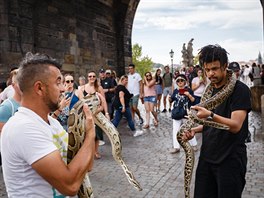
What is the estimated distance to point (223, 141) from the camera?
2.88 meters

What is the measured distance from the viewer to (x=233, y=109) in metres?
2.81

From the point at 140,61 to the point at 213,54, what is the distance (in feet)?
225

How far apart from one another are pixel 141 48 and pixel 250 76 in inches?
1806

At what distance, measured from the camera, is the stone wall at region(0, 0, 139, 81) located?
10.6 m

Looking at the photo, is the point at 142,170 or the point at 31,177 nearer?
the point at 31,177

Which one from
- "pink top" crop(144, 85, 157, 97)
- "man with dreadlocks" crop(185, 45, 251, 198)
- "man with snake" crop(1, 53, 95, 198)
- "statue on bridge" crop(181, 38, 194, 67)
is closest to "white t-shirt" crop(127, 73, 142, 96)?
"pink top" crop(144, 85, 157, 97)

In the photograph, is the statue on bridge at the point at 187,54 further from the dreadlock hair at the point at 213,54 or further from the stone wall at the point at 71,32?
the dreadlock hair at the point at 213,54

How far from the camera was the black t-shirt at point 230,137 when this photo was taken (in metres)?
2.82

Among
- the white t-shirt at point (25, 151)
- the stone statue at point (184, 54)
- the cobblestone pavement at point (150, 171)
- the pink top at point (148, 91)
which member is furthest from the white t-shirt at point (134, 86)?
the stone statue at point (184, 54)

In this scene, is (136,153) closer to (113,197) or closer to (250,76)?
(113,197)

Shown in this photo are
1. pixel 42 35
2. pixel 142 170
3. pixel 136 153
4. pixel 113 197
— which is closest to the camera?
pixel 113 197

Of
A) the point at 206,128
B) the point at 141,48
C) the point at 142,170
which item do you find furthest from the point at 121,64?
the point at 141,48

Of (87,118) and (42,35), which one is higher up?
(42,35)

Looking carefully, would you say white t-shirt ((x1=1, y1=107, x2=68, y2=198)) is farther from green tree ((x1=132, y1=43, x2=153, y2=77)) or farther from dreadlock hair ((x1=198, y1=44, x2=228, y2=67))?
green tree ((x1=132, y1=43, x2=153, y2=77))
